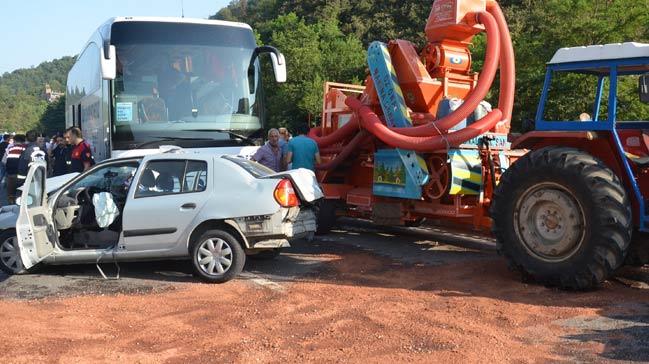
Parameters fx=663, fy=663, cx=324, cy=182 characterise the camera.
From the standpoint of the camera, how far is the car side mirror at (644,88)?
6.01 m

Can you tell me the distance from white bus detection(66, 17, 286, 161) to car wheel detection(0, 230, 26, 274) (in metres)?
2.14

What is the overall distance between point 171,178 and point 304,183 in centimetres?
149

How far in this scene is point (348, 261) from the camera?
8195mm

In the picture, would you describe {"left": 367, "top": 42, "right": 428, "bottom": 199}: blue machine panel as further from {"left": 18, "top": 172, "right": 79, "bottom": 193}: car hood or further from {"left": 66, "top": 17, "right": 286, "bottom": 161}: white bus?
{"left": 18, "top": 172, "right": 79, "bottom": 193}: car hood

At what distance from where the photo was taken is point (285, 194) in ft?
23.8

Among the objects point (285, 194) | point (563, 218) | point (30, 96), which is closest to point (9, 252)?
point (285, 194)

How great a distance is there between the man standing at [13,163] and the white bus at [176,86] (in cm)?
356

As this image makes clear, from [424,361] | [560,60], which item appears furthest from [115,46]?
[424,361]

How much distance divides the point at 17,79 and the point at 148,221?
189 metres

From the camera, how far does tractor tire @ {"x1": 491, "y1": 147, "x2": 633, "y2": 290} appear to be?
596cm

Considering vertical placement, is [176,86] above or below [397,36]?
below

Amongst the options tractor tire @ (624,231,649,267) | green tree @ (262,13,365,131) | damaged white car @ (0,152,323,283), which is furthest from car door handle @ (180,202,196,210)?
green tree @ (262,13,365,131)

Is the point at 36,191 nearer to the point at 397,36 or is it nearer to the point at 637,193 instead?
the point at 637,193

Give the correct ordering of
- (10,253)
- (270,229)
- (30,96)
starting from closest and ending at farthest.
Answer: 1. (270,229)
2. (10,253)
3. (30,96)
